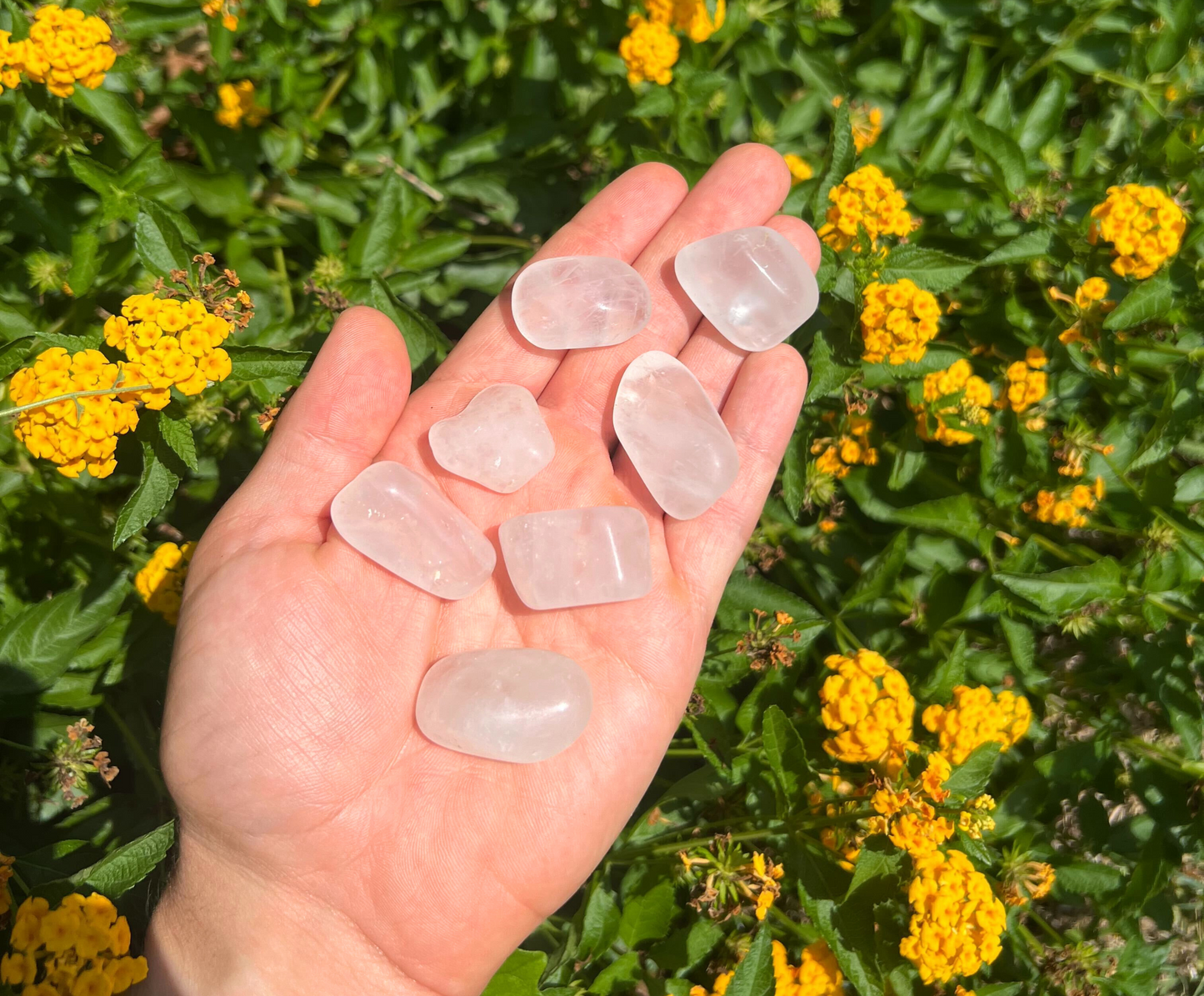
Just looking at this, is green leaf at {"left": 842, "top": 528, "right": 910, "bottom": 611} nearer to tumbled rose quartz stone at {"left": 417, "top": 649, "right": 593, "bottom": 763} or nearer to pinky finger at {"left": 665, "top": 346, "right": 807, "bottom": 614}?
pinky finger at {"left": 665, "top": 346, "right": 807, "bottom": 614}

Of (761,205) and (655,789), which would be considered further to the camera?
(655,789)

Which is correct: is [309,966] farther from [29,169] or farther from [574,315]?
[29,169]

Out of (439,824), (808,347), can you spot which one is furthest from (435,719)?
(808,347)

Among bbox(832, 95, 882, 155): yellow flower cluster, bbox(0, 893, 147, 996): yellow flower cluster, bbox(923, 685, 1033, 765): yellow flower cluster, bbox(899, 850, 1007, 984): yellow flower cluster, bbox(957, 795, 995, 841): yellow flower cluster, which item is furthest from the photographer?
bbox(832, 95, 882, 155): yellow flower cluster

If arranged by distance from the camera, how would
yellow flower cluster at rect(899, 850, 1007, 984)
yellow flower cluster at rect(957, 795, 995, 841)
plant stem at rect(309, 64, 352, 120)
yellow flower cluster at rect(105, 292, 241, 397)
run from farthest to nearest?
plant stem at rect(309, 64, 352, 120)
yellow flower cluster at rect(957, 795, 995, 841)
yellow flower cluster at rect(899, 850, 1007, 984)
yellow flower cluster at rect(105, 292, 241, 397)

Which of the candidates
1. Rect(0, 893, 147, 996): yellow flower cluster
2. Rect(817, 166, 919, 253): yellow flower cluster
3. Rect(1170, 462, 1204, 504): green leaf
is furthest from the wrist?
Rect(1170, 462, 1204, 504): green leaf

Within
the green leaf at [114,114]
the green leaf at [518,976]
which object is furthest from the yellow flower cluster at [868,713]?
the green leaf at [114,114]
